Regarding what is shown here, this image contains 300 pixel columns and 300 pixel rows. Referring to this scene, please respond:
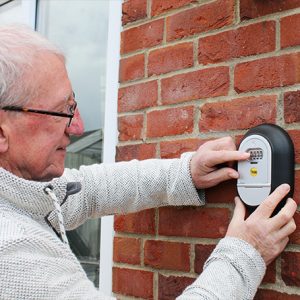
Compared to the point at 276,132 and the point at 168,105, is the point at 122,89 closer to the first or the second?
the point at 168,105

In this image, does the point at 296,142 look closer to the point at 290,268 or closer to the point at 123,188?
the point at 290,268

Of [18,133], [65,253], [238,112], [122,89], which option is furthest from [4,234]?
[122,89]

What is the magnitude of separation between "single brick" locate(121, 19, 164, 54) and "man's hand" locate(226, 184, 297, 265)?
77 centimetres

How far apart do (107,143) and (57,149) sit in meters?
0.71

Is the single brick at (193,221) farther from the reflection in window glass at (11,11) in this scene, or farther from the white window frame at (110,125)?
the reflection in window glass at (11,11)

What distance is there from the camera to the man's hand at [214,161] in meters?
1.71

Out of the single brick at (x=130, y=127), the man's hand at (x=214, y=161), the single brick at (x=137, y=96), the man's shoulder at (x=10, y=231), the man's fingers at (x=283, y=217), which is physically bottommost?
the man's shoulder at (x=10, y=231)

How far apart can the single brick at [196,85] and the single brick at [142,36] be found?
0.17 m

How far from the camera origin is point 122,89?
2152 millimetres

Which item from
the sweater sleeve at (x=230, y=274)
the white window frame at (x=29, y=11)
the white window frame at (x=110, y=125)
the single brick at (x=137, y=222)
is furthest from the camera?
the white window frame at (x=29, y=11)

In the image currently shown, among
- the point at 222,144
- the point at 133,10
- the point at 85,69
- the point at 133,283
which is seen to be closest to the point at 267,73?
the point at 222,144

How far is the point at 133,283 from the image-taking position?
2041mm

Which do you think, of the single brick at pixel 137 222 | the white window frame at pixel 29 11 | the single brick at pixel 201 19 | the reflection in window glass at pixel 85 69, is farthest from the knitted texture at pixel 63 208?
the white window frame at pixel 29 11

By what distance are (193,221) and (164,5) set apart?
784 millimetres
